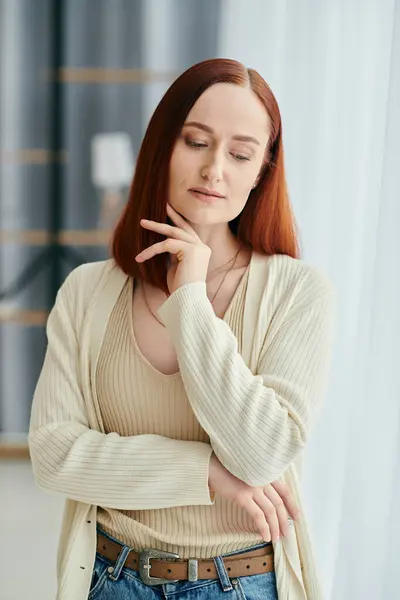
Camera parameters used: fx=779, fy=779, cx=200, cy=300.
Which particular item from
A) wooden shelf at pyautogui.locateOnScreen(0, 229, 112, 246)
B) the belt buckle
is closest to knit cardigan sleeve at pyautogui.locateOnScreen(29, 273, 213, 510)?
the belt buckle

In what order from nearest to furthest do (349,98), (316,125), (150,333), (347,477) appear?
(150,333)
(347,477)
(349,98)
(316,125)

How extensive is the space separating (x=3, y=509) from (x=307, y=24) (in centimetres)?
253

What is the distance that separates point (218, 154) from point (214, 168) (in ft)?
0.09

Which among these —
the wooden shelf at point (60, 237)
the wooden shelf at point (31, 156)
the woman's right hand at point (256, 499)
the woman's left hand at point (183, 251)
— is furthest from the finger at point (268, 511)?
the wooden shelf at point (31, 156)

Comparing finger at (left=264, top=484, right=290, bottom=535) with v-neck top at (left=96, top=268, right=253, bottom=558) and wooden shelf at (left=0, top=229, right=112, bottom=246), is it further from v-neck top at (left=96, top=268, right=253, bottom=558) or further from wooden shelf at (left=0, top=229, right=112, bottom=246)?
wooden shelf at (left=0, top=229, right=112, bottom=246)

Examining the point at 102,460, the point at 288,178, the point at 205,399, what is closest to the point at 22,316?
the point at 288,178

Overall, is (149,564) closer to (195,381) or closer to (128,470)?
(128,470)

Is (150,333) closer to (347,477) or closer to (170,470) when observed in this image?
(170,470)

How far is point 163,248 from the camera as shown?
4.66 ft

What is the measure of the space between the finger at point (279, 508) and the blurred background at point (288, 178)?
0.41 m

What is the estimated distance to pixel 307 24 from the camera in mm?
2367

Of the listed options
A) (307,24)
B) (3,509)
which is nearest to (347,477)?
(307,24)

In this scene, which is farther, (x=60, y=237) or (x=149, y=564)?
(x=60, y=237)

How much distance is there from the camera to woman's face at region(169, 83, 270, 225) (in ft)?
4.51
